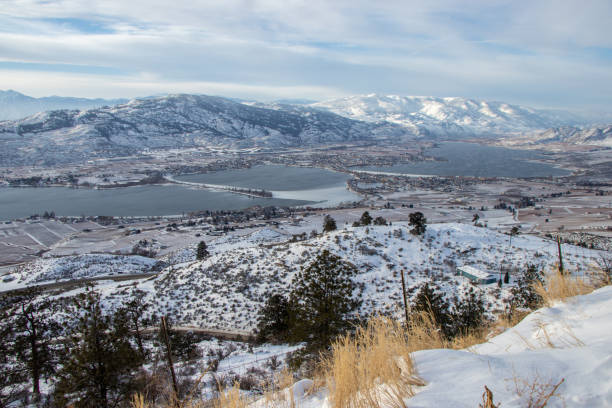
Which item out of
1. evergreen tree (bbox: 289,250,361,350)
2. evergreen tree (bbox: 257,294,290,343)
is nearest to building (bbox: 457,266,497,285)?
evergreen tree (bbox: 257,294,290,343)

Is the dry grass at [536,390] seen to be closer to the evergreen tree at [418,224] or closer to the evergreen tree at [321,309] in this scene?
the evergreen tree at [321,309]

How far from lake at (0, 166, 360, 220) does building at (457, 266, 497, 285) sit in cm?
5073

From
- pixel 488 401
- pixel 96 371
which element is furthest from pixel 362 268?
A: pixel 488 401

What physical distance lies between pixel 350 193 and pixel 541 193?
44355 mm

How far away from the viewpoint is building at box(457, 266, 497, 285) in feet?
69.3

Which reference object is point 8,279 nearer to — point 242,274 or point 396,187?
point 242,274

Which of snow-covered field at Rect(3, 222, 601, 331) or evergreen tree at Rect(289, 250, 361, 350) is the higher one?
evergreen tree at Rect(289, 250, 361, 350)

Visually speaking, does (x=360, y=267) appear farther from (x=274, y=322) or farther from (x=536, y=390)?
(x=536, y=390)

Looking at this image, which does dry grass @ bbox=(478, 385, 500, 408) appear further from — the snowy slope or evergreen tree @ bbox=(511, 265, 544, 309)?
the snowy slope

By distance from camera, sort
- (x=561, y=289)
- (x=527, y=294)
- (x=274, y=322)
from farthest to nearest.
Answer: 1. (x=274, y=322)
2. (x=527, y=294)
3. (x=561, y=289)

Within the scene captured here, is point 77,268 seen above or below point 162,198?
below

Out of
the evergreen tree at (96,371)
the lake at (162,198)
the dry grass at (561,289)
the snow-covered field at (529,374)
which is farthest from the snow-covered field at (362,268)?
the lake at (162,198)

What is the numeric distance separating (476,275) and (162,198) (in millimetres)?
75919

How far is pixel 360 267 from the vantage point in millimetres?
23156
